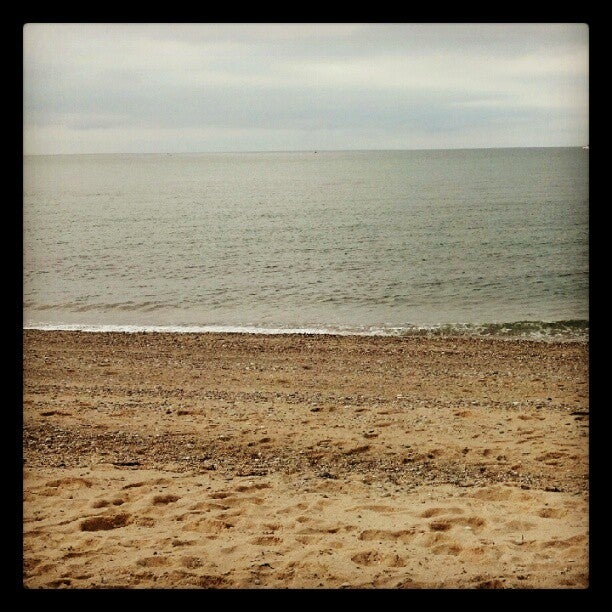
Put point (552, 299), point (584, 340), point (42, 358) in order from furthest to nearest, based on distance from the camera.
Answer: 1. point (552, 299)
2. point (584, 340)
3. point (42, 358)

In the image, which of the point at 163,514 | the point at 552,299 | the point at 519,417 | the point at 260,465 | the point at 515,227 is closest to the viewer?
the point at 163,514

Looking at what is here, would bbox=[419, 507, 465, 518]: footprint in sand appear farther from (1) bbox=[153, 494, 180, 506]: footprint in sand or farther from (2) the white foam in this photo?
(2) the white foam

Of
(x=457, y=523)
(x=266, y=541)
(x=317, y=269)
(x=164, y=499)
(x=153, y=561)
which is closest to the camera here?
(x=153, y=561)

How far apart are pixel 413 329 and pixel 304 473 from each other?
9.01 m

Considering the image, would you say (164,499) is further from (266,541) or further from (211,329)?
(211,329)

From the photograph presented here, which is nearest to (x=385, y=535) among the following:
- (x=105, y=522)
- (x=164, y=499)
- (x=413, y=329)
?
(x=164, y=499)

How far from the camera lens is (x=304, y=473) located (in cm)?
595

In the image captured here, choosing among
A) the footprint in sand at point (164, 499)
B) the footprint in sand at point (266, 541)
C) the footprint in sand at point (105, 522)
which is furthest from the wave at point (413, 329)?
the footprint in sand at point (266, 541)

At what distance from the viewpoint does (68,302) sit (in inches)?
712

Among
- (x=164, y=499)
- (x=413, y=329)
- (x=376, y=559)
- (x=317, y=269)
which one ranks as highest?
(x=317, y=269)
